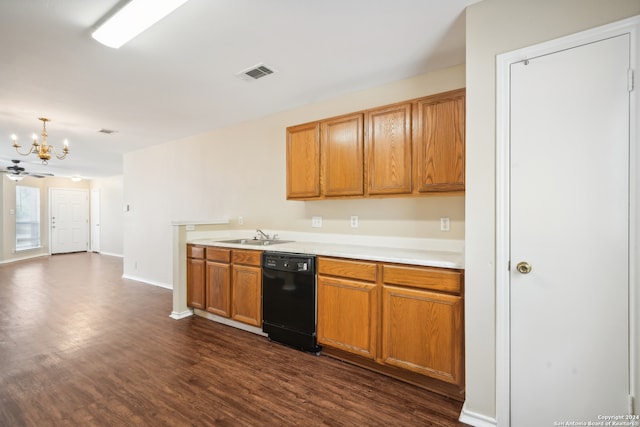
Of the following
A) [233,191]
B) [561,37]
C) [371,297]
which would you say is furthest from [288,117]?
[561,37]

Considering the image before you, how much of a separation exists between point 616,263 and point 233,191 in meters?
3.93

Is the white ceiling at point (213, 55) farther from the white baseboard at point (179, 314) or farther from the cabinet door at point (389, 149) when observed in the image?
the white baseboard at point (179, 314)

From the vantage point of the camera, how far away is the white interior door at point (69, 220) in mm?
9133

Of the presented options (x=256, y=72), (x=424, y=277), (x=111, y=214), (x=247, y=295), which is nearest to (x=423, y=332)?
(x=424, y=277)

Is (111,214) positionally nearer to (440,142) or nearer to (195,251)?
(195,251)

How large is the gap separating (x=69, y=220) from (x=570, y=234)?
40.5 feet

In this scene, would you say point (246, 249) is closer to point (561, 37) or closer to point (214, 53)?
point (214, 53)

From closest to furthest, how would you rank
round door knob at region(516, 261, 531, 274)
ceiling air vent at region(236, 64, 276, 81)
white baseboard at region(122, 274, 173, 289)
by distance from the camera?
1. round door knob at region(516, 261, 531, 274)
2. ceiling air vent at region(236, 64, 276, 81)
3. white baseboard at region(122, 274, 173, 289)

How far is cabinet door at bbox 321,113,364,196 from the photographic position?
2689 millimetres

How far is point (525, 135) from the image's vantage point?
1647 millimetres

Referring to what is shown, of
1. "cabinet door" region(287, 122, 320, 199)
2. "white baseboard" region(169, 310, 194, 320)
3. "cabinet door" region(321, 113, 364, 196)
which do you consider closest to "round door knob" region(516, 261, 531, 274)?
"cabinet door" region(321, 113, 364, 196)

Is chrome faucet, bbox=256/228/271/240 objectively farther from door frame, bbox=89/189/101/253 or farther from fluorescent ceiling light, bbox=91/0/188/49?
door frame, bbox=89/189/101/253

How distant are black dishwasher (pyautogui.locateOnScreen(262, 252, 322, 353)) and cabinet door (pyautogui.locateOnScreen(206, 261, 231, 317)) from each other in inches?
21.5

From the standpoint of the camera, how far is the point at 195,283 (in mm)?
3600
